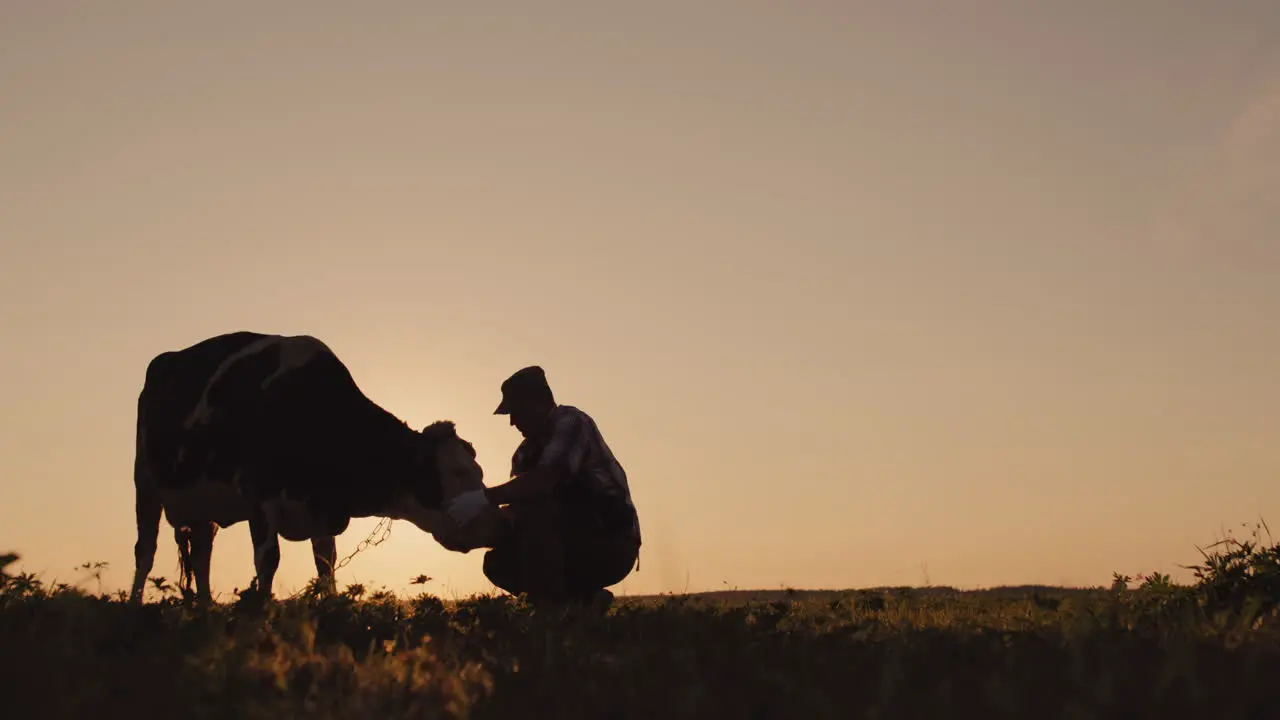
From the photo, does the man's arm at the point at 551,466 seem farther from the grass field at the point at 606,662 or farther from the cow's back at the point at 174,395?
the cow's back at the point at 174,395

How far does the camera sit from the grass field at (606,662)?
4.71 m

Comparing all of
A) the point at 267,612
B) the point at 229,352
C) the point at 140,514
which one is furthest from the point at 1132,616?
the point at 140,514

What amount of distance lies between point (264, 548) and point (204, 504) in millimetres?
1522

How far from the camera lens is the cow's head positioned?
1192 cm

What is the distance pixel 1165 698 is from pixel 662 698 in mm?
1732

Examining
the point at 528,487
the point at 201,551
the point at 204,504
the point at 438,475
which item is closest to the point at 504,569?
the point at 528,487

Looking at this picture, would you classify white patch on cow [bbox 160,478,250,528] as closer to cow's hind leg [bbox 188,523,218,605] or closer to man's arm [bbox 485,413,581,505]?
cow's hind leg [bbox 188,523,218,605]

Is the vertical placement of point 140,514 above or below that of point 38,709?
above

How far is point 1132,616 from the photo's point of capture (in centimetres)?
791

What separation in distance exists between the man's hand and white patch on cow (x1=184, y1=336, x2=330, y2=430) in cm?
258

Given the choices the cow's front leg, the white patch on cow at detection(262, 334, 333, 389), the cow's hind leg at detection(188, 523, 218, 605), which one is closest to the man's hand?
the cow's front leg

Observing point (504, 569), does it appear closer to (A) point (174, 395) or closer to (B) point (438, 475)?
(B) point (438, 475)

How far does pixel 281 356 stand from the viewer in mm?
12828

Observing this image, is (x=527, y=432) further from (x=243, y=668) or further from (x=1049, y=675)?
(x=1049, y=675)
